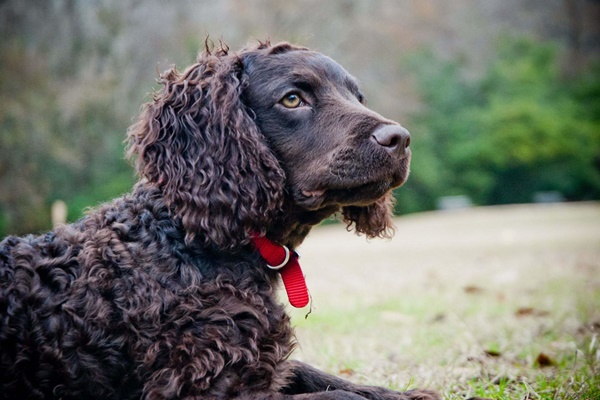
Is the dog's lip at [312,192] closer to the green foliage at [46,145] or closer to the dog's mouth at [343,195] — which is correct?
the dog's mouth at [343,195]

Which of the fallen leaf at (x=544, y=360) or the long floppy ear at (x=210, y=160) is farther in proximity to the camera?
the fallen leaf at (x=544, y=360)

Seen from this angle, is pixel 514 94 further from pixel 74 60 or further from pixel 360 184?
pixel 360 184

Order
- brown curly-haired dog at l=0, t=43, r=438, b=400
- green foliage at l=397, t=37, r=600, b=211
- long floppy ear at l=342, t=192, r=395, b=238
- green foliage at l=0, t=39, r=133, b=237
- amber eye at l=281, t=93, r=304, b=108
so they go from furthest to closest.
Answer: green foliage at l=397, t=37, r=600, b=211 → green foliage at l=0, t=39, r=133, b=237 → long floppy ear at l=342, t=192, r=395, b=238 → amber eye at l=281, t=93, r=304, b=108 → brown curly-haired dog at l=0, t=43, r=438, b=400

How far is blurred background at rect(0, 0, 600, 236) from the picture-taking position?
893 inches

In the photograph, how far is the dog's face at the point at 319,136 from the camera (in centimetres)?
314

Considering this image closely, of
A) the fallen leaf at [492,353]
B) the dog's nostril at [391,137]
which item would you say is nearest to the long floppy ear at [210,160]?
the dog's nostril at [391,137]

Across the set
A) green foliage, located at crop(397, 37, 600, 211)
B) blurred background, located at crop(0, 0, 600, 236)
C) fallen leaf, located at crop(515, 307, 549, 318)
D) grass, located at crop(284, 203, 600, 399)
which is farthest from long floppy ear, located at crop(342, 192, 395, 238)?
green foliage, located at crop(397, 37, 600, 211)

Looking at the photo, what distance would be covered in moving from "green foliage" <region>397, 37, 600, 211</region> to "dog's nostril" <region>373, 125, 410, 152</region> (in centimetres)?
3262

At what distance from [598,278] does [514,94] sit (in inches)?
1310

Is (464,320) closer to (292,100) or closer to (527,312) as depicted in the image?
(527,312)

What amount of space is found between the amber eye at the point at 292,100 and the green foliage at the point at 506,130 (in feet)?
107

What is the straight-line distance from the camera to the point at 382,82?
33562 millimetres

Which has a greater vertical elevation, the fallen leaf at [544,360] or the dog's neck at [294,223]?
the dog's neck at [294,223]

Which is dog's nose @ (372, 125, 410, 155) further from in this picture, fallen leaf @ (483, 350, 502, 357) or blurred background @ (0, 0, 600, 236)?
blurred background @ (0, 0, 600, 236)
